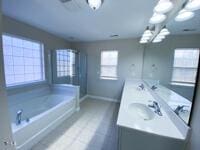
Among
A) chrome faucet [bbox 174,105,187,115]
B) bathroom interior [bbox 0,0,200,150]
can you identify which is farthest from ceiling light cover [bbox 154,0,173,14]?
chrome faucet [bbox 174,105,187,115]

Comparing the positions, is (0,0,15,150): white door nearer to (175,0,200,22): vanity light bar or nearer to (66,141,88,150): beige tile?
(66,141,88,150): beige tile

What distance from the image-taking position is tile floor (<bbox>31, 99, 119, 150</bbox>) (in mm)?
1859

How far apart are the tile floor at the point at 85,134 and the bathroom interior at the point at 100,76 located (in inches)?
0.7

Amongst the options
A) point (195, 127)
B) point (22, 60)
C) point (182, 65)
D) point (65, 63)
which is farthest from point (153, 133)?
point (65, 63)

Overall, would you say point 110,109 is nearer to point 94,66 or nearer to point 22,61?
point 94,66

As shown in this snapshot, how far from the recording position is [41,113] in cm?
218

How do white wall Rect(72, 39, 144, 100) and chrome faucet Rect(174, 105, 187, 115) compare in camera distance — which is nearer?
chrome faucet Rect(174, 105, 187, 115)

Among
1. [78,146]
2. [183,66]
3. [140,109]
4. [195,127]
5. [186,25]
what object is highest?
[186,25]

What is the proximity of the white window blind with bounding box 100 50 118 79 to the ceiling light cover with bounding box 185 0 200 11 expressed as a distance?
297cm

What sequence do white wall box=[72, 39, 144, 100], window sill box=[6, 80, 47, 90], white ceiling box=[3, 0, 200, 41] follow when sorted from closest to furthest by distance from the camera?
white ceiling box=[3, 0, 200, 41]
window sill box=[6, 80, 47, 90]
white wall box=[72, 39, 144, 100]

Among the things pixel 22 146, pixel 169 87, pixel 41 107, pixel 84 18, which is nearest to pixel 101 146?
pixel 22 146

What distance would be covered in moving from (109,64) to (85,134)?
268 centimetres

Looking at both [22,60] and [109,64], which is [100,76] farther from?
[22,60]

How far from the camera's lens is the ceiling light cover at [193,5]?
970 mm
